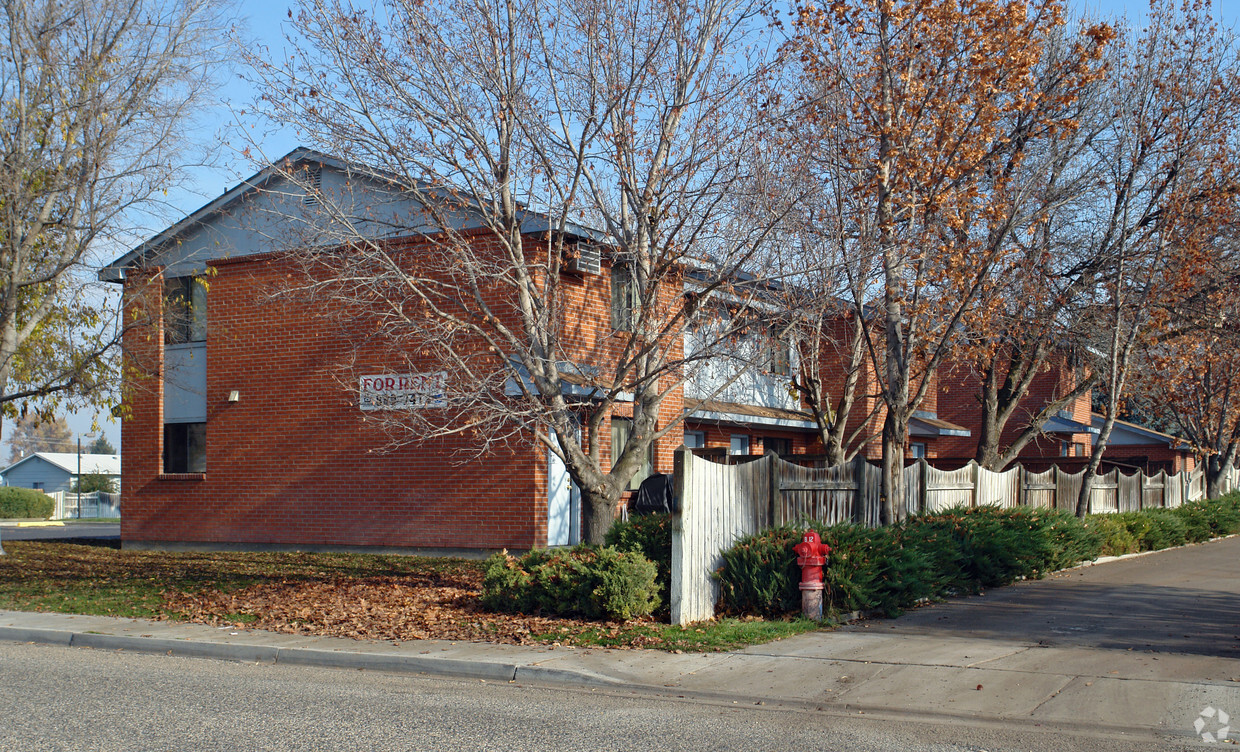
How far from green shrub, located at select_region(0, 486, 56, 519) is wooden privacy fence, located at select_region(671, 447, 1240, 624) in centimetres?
4544

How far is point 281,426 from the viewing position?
21938mm

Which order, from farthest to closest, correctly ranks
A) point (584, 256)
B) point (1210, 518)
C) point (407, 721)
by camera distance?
point (1210, 518) → point (584, 256) → point (407, 721)

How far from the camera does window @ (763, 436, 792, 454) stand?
28266mm

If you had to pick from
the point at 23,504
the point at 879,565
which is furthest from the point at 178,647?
the point at 23,504

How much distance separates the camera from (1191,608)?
1259 centimetres

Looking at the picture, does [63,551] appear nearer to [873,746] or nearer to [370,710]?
[370,710]

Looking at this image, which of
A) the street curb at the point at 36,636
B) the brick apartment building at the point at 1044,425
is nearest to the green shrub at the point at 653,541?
the street curb at the point at 36,636

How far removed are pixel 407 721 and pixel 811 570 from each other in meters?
5.19

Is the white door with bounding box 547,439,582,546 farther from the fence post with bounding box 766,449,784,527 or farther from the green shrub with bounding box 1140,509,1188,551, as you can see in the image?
the green shrub with bounding box 1140,509,1188,551

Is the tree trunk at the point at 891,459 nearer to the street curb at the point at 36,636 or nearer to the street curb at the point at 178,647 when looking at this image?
the street curb at the point at 178,647

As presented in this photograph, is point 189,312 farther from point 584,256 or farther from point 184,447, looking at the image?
point 584,256

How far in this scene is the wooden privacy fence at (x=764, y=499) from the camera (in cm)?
1124

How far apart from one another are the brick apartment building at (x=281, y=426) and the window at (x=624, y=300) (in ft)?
0.94

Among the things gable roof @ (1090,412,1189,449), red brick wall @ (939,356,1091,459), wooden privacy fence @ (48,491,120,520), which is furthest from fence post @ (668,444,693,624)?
wooden privacy fence @ (48,491,120,520)
